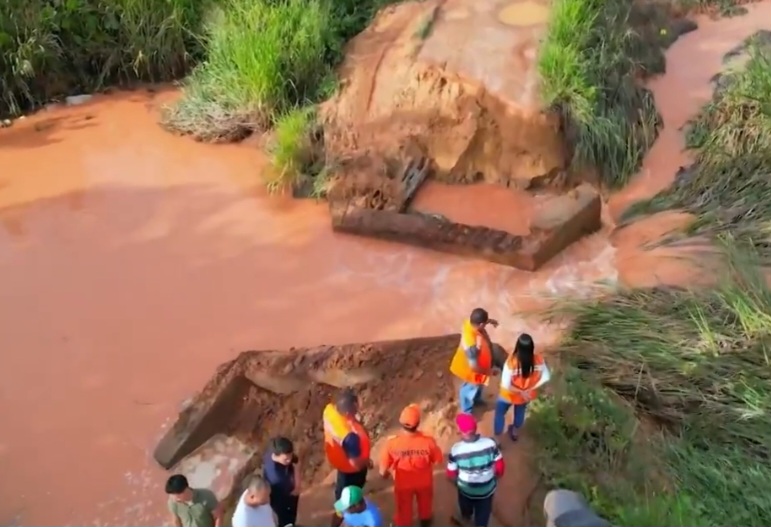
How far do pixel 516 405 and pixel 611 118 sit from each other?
4.02 metres

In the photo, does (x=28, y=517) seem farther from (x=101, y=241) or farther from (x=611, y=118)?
(x=611, y=118)

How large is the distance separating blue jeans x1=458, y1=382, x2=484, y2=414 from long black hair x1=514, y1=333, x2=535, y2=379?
0.46m

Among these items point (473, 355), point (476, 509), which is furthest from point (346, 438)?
point (473, 355)

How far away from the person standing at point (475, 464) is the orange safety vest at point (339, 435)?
504 millimetres

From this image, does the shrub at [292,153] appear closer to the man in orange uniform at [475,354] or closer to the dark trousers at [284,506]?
the man in orange uniform at [475,354]

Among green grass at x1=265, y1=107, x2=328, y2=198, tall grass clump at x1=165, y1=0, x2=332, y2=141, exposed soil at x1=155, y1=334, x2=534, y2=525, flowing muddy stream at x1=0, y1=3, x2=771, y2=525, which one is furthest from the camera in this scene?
tall grass clump at x1=165, y1=0, x2=332, y2=141

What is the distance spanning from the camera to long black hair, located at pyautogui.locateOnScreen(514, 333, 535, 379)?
521 centimetres

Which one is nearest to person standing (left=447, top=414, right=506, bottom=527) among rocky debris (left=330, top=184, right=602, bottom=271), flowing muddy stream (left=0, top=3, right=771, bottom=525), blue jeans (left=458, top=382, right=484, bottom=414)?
blue jeans (left=458, top=382, right=484, bottom=414)

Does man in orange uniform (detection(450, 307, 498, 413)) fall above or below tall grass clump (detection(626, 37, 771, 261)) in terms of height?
above

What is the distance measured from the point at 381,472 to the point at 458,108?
4.50 metres

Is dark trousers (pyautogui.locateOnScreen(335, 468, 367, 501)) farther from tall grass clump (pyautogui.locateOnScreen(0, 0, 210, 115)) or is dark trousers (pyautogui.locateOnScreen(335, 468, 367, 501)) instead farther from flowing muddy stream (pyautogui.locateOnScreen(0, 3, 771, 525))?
tall grass clump (pyautogui.locateOnScreen(0, 0, 210, 115))

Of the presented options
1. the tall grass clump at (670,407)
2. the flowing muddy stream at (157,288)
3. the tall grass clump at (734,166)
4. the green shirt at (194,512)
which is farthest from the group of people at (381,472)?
the tall grass clump at (734,166)

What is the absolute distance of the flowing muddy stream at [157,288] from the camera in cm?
616

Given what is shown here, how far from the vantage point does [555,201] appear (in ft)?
25.8
